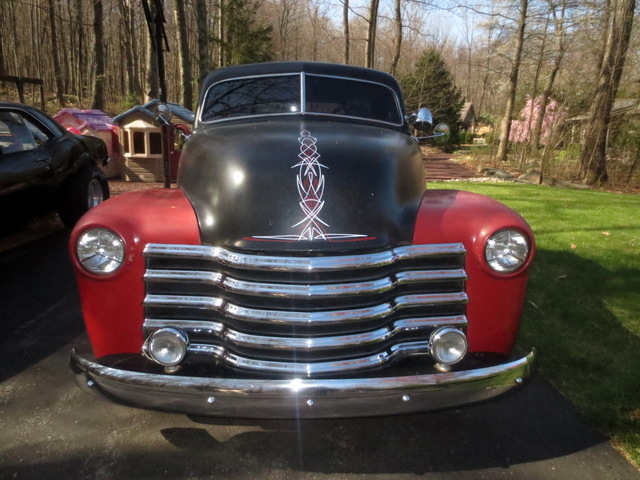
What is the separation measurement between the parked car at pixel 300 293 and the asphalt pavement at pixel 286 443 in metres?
0.38

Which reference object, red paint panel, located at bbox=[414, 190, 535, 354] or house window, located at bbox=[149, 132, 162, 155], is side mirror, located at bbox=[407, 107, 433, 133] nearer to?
red paint panel, located at bbox=[414, 190, 535, 354]

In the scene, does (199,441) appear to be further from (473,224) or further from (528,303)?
(528,303)

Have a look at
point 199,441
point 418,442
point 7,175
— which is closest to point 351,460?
point 418,442

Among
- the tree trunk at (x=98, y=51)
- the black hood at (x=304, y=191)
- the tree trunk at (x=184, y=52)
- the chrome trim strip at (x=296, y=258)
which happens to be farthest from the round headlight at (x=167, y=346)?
the tree trunk at (x=98, y=51)

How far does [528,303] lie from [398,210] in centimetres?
255

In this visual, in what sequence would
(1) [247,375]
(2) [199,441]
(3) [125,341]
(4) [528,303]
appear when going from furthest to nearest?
(4) [528,303] < (2) [199,441] < (3) [125,341] < (1) [247,375]

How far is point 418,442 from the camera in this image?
2625 millimetres

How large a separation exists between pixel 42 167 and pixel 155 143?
573 centimetres

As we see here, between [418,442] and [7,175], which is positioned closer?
[418,442]

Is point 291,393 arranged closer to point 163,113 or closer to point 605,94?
point 163,113

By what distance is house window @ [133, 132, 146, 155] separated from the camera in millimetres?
10698

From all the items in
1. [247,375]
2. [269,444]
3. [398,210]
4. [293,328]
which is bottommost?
[269,444]

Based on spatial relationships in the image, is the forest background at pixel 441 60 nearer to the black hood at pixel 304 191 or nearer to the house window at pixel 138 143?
the house window at pixel 138 143

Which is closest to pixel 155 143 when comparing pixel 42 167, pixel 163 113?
pixel 42 167
